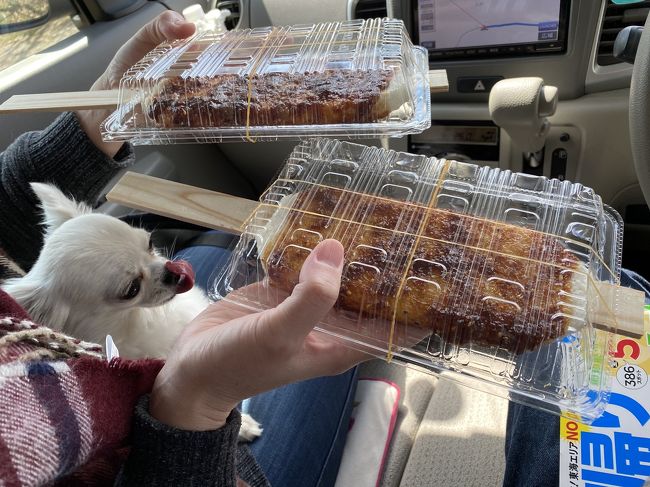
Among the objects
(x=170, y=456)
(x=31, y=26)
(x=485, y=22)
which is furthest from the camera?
(x=31, y=26)

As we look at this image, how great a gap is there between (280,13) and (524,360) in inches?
66.6

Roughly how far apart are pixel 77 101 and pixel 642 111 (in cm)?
119

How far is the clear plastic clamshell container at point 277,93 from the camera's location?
3.56 feet

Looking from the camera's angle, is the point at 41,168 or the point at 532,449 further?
the point at 41,168

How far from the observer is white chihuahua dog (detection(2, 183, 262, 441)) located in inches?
44.4

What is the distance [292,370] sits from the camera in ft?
2.99

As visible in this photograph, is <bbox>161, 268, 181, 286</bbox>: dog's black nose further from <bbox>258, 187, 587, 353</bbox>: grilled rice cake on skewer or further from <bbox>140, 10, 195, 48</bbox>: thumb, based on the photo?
<bbox>140, 10, 195, 48</bbox>: thumb

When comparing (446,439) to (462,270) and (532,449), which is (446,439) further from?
(462,270)

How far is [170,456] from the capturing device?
0.84 metres

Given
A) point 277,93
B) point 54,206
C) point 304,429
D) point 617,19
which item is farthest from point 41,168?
point 617,19

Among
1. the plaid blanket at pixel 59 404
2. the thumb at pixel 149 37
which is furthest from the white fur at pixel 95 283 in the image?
the thumb at pixel 149 37

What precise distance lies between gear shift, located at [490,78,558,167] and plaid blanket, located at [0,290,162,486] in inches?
48.4

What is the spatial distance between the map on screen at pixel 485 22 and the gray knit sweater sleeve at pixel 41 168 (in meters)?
1.08

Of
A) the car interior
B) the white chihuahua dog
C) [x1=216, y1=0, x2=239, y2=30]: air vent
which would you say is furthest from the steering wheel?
[x1=216, y1=0, x2=239, y2=30]: air vent
